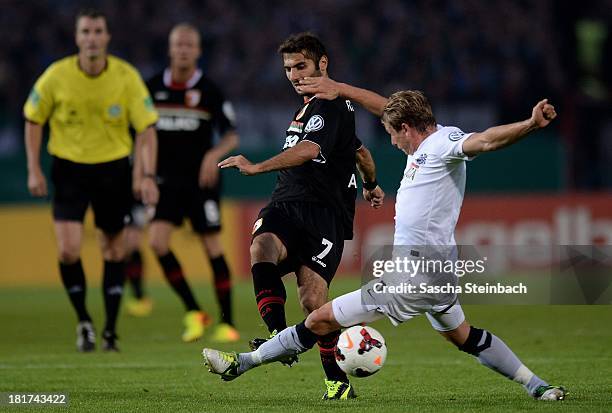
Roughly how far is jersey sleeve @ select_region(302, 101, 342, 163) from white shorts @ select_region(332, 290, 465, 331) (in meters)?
1.03

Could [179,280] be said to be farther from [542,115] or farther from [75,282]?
[542,115]

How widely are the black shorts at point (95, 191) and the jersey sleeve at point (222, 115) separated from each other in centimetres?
128

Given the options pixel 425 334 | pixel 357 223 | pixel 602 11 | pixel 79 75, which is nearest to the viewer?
pixel 79 75

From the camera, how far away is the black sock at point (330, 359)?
21.0ft

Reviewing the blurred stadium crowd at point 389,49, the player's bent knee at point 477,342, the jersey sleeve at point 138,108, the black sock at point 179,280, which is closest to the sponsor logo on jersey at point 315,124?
the player's bent knee at point 477,342

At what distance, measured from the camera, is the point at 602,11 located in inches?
821

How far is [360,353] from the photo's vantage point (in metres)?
6.21

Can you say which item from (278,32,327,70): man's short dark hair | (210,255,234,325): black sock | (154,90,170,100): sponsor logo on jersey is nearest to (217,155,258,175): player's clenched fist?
(278,32,327,70): man's short dark hair

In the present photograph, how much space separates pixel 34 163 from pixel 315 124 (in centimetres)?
295

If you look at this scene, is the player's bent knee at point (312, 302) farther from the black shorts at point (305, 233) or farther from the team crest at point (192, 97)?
the team crest at point (192, 97)

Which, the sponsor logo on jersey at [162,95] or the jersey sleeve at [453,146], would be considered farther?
the sponsor logo on jersey at [162,95]

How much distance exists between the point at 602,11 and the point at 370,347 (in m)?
15.9

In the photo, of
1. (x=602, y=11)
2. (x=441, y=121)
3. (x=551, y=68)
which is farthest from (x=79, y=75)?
(x=602, y=11)

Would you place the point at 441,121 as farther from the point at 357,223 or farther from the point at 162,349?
the point at 162,349
